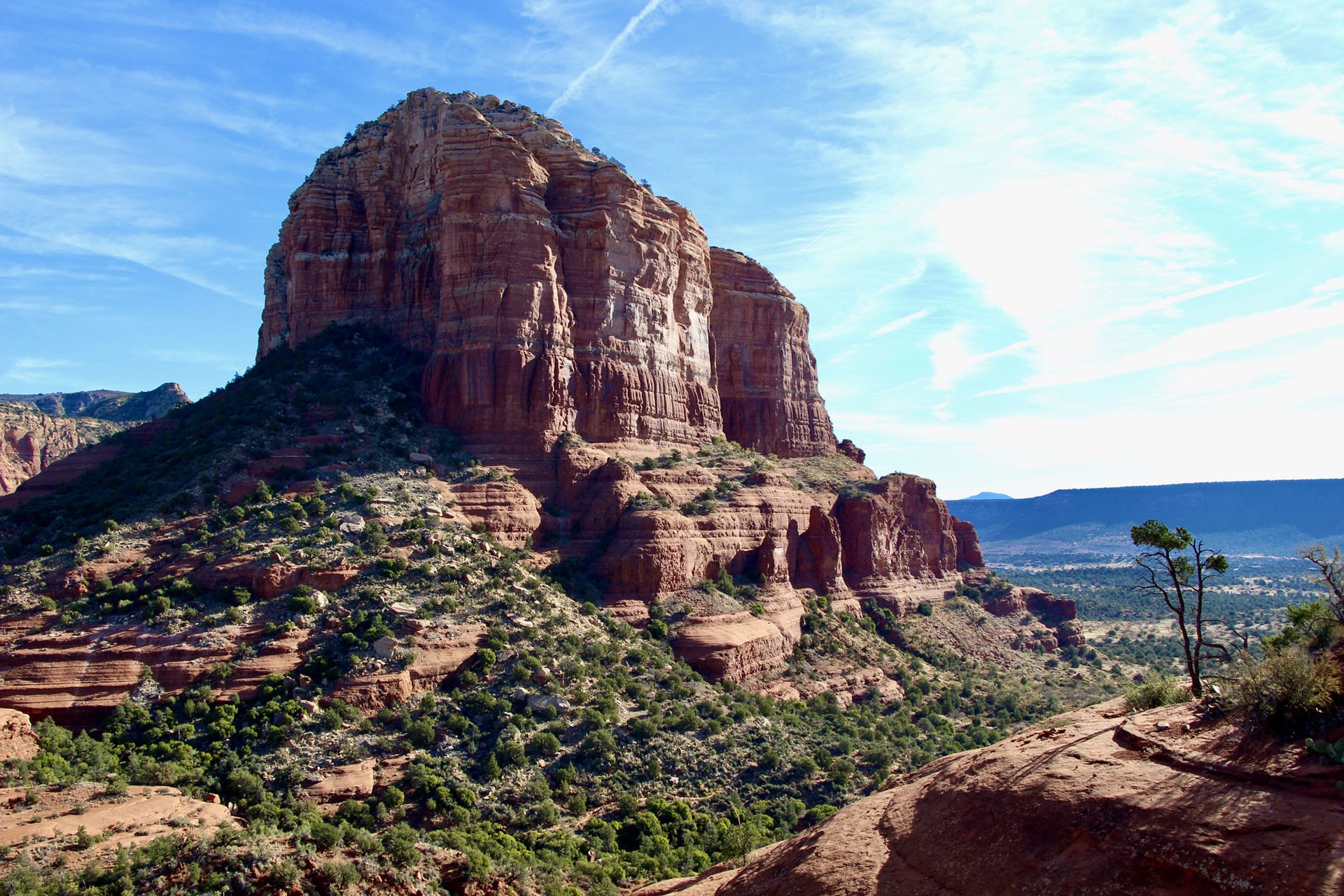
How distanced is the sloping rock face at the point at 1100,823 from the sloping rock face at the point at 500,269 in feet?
134

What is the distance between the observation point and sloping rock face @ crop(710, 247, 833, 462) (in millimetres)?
86562

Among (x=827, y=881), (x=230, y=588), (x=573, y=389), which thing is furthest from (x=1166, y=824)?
(x=573, y=389)

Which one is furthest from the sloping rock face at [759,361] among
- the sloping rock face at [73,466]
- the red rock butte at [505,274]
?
the sloping rock face at [73,466]

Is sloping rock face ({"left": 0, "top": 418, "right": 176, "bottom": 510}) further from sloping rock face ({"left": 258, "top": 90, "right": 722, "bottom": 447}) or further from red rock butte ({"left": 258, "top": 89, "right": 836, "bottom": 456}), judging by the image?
red rock butte ({"left": 258, "top": 89, "right": 836, "bottom": 456})

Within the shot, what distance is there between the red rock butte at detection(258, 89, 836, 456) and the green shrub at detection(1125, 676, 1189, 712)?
1598 inches

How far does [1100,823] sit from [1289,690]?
391 centimetres

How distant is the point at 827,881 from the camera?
1730 centimetres

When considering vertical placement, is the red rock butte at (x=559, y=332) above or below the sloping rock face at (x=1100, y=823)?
above

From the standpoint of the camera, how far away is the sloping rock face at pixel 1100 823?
12547 millimetres

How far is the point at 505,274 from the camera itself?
186 feet

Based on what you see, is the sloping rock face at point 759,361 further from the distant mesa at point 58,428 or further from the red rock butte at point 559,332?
the distant mesa at point 58,428

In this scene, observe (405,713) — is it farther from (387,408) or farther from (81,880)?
(387,408)

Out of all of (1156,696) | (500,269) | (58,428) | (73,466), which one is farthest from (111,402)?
(1156,696)

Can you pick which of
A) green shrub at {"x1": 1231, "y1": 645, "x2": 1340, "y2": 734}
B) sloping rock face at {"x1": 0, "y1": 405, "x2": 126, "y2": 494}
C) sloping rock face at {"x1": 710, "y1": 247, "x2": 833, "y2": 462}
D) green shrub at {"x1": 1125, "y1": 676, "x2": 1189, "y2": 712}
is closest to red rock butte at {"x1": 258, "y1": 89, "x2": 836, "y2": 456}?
sloping rock face at {"x1": 710, "y1": 247, "x2": 833, "y2": 462}
